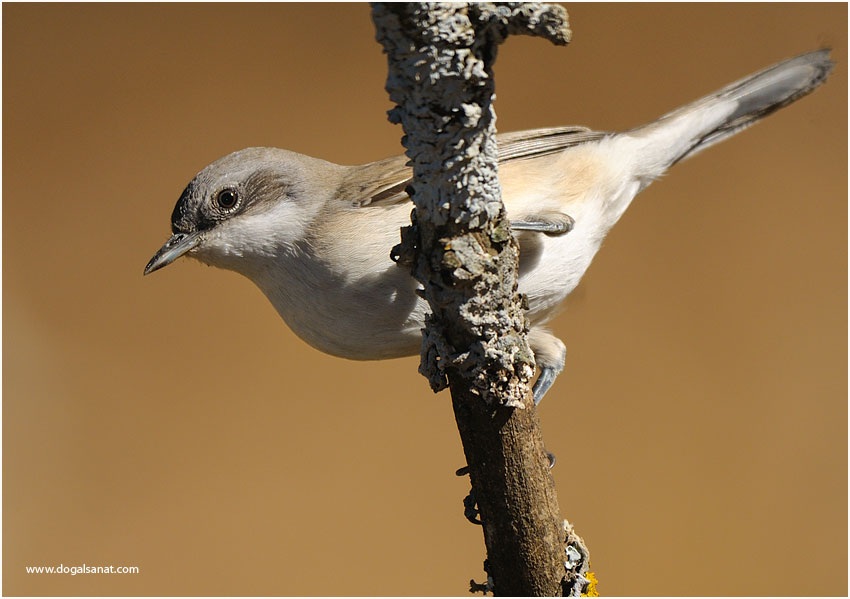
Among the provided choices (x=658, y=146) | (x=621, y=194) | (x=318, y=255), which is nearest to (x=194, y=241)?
(x=318, y=255)

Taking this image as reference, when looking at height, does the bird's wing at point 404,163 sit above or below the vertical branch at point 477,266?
above

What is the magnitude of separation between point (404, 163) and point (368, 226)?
1.11 feet

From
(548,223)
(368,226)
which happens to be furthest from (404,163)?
(548,223)

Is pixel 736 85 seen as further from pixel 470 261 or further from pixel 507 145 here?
pixel 470 261

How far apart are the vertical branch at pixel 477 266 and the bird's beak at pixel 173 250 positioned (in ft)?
3.29

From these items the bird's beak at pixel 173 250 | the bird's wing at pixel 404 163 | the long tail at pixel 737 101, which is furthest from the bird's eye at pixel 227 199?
the long tail at pixel 737 101

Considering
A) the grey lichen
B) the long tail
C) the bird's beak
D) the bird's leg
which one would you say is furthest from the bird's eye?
the long tail

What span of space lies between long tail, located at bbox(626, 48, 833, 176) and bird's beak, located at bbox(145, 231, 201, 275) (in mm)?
1508

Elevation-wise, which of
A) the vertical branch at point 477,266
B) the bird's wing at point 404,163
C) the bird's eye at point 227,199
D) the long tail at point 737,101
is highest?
the long tail at point 737,101

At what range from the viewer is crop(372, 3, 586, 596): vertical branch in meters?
1.28

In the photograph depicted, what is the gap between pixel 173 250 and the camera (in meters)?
2.36

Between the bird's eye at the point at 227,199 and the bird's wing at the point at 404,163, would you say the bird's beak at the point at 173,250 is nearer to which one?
the bird's eye at the point at 227,199

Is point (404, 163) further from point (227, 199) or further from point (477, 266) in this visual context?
point (477, 266)

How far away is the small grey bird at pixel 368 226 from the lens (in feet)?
7.05
